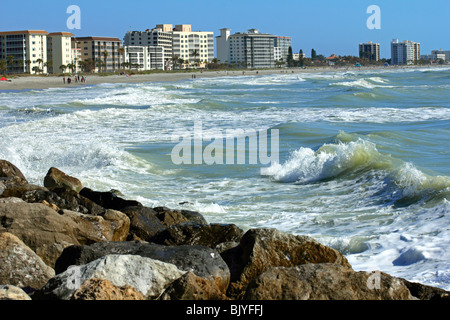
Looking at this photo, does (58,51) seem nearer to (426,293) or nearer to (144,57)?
(144,57)

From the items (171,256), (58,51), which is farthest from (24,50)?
(171,256)

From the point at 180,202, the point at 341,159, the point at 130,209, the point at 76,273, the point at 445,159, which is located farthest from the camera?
the point at 445,159

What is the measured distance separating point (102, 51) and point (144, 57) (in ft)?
48.8

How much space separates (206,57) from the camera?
200 meters

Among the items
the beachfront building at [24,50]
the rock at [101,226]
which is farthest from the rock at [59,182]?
the beachfront building at [24,50]

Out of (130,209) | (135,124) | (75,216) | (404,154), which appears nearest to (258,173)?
(404,154)

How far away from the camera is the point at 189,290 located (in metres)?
4.17

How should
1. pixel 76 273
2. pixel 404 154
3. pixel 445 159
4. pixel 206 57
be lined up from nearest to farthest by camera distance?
1. pixel 76 273
2. pixel 445 159
3. pixel 404 154
4. pixel 206 57

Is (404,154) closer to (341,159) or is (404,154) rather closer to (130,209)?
(341,159)

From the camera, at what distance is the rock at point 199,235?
6.47 metres

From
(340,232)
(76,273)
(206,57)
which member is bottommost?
(340,232)

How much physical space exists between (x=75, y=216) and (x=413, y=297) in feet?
12.9

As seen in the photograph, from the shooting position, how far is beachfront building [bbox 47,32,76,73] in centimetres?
13462

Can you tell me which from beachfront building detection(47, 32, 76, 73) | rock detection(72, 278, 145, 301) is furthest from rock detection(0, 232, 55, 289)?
beachfront building detection(47, 32, 76, 73)
